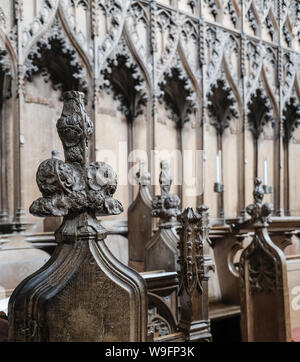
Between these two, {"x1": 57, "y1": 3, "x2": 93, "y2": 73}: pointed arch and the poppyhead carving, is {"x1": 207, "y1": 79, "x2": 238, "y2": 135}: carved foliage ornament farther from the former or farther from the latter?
the poppyhead carving

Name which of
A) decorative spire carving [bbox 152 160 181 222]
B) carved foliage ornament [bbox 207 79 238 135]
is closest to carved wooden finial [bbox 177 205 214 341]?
decorative spire carving [bbox 152 160 181 222]

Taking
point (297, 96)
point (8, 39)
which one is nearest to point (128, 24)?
point (8, 39)

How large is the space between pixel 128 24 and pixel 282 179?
4.38m

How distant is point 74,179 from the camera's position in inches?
40.4

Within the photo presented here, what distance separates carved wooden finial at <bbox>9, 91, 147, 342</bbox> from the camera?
932 mm

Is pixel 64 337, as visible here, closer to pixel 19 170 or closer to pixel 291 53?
pixel 19 170

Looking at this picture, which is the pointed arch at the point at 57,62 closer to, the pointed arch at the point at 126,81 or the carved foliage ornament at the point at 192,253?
the pointed arch at the point at 126,81

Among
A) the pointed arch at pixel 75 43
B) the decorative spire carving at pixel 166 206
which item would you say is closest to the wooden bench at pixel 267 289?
the decorative spire carving at pixel 166 206

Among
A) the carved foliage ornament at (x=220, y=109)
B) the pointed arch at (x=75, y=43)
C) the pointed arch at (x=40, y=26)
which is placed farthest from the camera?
the carved foliage ornament at (x=220, y=109)

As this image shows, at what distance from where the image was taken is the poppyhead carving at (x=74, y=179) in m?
1.01

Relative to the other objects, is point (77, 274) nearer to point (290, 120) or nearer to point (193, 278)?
point (193, 278)

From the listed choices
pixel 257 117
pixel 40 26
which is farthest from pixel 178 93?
pixel 40 26

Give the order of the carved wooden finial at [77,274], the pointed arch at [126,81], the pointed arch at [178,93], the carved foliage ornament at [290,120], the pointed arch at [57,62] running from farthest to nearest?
1. the carved foliage ornament at [290,120]
2. the pointed arch at [178,93]
3. the pointed arch at [126,81]
4. the pointed arch at [57,62]
5. the carved wooden finial at [77,274]

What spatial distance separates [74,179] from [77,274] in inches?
9.6
